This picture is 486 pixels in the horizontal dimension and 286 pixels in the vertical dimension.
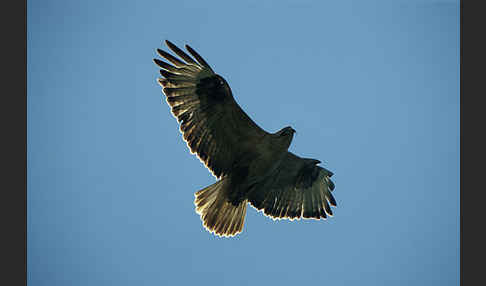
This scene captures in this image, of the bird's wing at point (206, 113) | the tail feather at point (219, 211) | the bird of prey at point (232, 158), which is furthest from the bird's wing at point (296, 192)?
the bird's wing at point (206, 113)

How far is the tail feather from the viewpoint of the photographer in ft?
25.0

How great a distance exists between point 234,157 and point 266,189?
98cm

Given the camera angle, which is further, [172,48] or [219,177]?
[219,177]

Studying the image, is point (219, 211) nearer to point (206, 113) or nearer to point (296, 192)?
point (296, 192)

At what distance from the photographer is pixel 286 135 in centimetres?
703

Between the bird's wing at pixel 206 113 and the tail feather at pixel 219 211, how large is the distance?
303 millimetres

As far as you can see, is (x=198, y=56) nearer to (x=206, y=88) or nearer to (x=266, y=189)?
(x=206, y=88)

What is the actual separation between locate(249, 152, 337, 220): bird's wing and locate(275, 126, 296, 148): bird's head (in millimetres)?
971

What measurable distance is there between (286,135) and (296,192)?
1.69m

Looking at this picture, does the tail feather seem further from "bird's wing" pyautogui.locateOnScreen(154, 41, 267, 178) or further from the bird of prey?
"bird's wing" pyautogui.locateOnScreen(154, 41, 267, 178)

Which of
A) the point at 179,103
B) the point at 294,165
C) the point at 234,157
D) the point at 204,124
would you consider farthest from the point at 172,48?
the point at 294,165

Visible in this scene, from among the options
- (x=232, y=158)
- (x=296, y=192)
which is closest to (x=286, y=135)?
(x=232, y=158)

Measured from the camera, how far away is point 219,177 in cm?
756

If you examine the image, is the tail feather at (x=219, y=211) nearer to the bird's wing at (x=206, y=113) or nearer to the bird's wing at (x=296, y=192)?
the bird's wing at (x=206, y=113)
